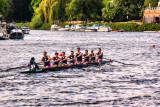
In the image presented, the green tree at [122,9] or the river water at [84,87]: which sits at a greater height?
the green tree at [122,9]

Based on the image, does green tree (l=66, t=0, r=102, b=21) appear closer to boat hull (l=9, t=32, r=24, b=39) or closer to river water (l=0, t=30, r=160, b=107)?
boat hull (l=9, t=32, r=24, b=39)

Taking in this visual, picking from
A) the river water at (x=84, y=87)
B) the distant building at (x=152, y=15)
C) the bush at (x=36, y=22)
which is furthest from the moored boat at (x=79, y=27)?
the river water at (x=84, y=87)

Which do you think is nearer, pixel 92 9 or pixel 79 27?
pixel 92 9

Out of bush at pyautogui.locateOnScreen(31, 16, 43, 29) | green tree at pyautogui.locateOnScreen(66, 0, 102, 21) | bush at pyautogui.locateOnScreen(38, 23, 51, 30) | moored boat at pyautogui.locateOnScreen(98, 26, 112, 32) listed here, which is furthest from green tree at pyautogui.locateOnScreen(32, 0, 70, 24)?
moored boat at pyautogui.locateOnScreen(98, 26, 112, 32)

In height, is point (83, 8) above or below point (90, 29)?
above

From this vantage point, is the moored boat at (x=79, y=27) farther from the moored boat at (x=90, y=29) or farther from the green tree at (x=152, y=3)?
the green tree at (x=152, y=3)

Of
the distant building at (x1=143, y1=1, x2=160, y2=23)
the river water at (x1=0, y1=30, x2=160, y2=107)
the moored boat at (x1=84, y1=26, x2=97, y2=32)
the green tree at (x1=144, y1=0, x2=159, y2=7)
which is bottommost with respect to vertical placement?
the moored boat at (x1=84, y1=26, x2=97, y2=32)

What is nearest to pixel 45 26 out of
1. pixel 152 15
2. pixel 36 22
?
pixel 36 22

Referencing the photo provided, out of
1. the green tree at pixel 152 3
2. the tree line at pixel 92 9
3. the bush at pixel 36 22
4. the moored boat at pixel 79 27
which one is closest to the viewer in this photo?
the tree line at pixel 92 9

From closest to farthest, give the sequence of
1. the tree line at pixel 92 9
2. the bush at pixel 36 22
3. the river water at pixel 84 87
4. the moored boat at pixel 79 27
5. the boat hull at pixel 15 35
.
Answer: the river water at pixel 84 87 < the boat hull at pixel 15 35 < the tree line at pixel 92 9 < the moored boat at pixel 79 27 < the bush at pixel 36 22

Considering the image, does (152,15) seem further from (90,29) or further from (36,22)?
(36,22)

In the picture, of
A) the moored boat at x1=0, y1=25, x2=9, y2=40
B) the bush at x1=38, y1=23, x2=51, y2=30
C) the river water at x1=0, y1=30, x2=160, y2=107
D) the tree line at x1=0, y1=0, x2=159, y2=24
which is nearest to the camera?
the river water at x1=0, y1=30, x2=160, y2=107

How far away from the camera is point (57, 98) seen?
80.0 ft

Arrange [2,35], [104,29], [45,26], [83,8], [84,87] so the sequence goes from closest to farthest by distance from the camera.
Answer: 1. [84,87]
2. [2,35]
3. [104,29]
4. [83,8]
5. [45,26]
